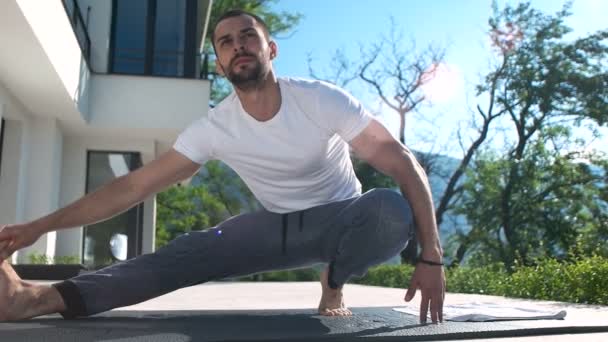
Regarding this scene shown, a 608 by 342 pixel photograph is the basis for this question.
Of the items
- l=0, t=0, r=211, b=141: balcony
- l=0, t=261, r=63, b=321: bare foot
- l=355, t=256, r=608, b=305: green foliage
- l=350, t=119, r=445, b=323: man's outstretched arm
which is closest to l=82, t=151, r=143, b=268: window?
l=0, t=0, r=211, b=141: balcony

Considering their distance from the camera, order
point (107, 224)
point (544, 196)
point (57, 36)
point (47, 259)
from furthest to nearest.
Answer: point (544, 196)
point (107, 224)
point (47, 259)
point (57, 36)

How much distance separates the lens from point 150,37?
963 centimetres

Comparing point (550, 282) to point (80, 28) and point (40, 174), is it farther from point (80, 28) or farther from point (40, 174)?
point (80, 28)

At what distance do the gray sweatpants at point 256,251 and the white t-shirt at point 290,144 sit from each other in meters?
0.08

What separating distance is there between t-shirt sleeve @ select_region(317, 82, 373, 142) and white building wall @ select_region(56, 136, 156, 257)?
7.23 metres

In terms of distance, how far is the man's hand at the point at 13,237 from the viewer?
1935 millimetres

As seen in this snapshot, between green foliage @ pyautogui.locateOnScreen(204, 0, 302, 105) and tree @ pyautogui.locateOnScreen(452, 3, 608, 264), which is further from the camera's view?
tree @ pyautogui.locateOnScreen(452, 3, 608, 264)

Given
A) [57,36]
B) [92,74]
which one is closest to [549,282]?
[57,36]

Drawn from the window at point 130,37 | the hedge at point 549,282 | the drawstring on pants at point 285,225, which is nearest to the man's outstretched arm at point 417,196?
the drawstring on pants at point 285,225

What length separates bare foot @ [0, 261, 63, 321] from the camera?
1.95 meters

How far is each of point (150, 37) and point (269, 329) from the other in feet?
28.0

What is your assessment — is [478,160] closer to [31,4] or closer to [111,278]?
[31,4]

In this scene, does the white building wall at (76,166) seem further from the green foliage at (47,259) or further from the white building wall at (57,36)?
the white building wall at (57,36)

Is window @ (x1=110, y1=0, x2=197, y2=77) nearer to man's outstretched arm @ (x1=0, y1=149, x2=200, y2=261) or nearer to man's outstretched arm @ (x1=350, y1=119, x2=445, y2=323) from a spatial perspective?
man's outstretched arm @ (x1=0, y1=149, x2=200, y2=261)
